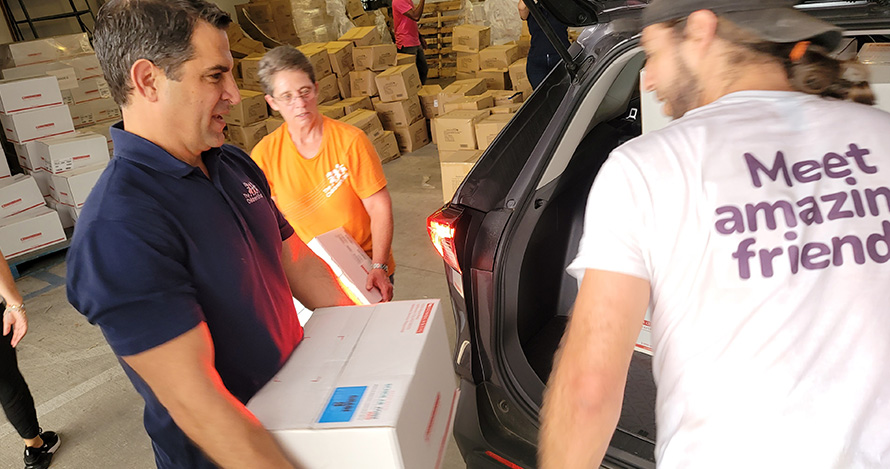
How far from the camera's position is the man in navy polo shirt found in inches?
42.0

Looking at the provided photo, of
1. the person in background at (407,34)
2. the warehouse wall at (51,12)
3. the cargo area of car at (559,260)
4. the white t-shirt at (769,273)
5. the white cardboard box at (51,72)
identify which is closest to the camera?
the white t-shirt at (769,273)

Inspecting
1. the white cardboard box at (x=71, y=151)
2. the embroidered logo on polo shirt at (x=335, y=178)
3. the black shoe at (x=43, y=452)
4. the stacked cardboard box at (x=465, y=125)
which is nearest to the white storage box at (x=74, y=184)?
the white cardboard box at (x=71, y=151)

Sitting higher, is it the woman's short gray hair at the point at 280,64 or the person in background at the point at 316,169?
the woman's short gray hair at the point at 280,64

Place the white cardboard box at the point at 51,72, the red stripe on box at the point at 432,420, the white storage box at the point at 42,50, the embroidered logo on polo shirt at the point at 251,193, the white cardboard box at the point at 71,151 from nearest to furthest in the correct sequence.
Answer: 1. the red stripe on box at the point at 432,420
2. the embroidered logo on polo shirt at the point at 251,193
3. the white cardboard box at the point at 71,151
4. the white cardboard box at the point at 51,72
5. the white storage box at the point at 42,50


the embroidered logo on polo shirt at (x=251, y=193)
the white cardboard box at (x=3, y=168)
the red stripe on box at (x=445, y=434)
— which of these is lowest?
the white cardboard box at (x=3, y=168)

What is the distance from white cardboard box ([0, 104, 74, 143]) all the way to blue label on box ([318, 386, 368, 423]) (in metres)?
4.89

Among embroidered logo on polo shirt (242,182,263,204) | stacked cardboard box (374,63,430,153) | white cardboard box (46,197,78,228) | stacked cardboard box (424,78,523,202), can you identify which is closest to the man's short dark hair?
embroidered logo on polo shirt (242,182,263,204)

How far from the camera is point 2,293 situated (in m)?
2.39

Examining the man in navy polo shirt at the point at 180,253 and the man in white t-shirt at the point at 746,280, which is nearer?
the man in white t-shirt at the point at 746,280

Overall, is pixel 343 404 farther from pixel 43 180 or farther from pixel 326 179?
pixel 43 180

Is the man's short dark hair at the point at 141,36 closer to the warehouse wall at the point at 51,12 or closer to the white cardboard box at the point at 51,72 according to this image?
the white cardboard box at the point at 51,72

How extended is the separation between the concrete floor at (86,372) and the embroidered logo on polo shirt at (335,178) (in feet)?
3.47

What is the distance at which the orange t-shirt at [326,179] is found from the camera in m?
2.49

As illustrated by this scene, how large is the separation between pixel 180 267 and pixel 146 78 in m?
0.34
